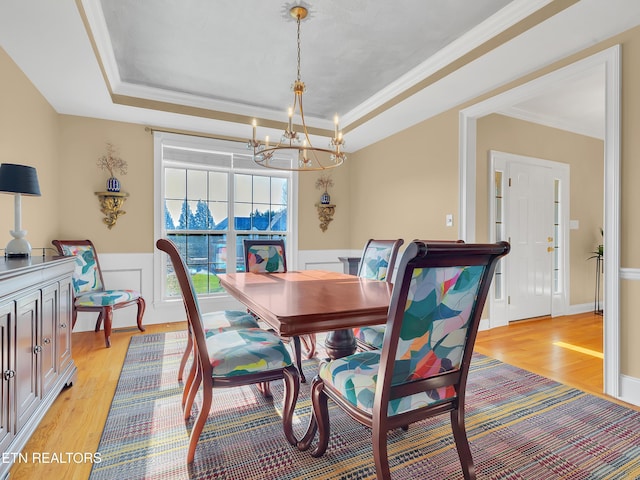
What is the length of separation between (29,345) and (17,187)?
0.93 meters

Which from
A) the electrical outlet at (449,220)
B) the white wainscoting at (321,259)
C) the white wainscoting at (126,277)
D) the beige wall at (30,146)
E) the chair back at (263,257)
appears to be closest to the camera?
the beige wall at (30,146)

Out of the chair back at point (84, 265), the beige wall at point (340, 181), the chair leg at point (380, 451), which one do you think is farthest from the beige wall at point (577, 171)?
the chair back at point (84, 265)

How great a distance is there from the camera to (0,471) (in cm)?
133

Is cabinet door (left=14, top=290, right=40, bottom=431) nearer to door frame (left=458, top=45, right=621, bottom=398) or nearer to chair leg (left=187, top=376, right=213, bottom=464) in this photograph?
chair leg (left=187, top=376, right=213, bottom=464)

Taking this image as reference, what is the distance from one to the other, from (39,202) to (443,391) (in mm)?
3663

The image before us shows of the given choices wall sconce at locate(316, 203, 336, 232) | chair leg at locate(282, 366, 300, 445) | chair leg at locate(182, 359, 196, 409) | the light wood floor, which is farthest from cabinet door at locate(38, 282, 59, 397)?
wall sconce at locate(316, 203, 336, 232)

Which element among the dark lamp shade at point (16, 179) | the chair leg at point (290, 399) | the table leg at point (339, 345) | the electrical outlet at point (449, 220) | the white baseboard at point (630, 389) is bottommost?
the white baseboard at point (630, 389)

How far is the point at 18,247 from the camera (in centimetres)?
204

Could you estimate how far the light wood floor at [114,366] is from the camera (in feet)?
5.49

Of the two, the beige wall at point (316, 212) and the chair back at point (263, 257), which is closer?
the chair back at point (263, 257)

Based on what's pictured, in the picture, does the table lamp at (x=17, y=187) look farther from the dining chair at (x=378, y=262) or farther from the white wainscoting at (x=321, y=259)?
the white wainscoting at (x=321, y=259)

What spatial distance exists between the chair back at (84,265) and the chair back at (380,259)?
2.82 m

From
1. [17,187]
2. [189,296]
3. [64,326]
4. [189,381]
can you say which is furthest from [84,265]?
[189,296]

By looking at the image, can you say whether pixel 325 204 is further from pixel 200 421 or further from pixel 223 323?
pixel 200 421
